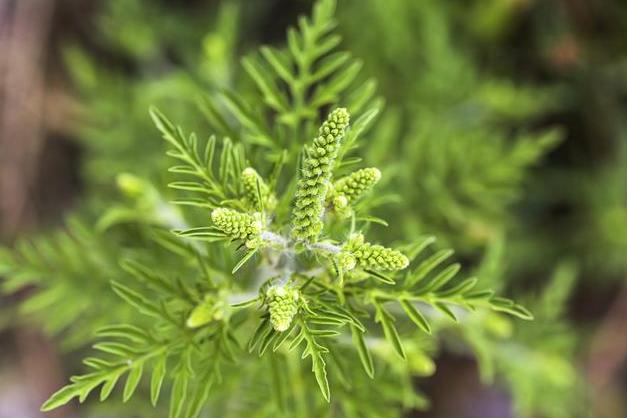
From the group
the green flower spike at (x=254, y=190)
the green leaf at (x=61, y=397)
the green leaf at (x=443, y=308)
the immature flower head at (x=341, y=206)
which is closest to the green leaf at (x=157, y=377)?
the green leaf at (x=61, y=397)

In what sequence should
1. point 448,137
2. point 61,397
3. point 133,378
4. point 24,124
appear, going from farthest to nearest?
point 24,124 < point 448,137 < point 133,378 < point 61,397

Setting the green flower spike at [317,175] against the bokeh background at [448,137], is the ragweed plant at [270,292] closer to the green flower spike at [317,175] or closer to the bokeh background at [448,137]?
the green flower spike at [317,175]

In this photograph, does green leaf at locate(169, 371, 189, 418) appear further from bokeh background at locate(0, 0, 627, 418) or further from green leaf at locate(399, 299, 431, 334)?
bokeh background at locate(0, 0, 627, 418)

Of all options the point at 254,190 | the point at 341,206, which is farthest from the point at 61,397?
the point at 341,206

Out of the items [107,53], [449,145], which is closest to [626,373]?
[449,145]

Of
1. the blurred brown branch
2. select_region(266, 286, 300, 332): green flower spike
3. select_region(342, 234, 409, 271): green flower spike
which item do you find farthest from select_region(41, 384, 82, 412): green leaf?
the blurred brown branch

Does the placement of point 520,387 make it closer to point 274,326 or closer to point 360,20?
point 274,326

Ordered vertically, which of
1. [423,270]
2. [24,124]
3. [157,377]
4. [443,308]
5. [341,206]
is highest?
[24,124]

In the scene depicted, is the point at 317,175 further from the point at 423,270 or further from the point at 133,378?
the point at 133,378
